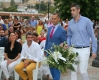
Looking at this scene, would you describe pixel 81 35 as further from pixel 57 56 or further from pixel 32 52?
pixel 32 52

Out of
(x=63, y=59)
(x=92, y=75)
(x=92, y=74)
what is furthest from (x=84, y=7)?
(x=63, y=59)

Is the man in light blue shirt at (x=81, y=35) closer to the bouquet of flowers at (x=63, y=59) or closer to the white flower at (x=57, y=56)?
the bouquet of flowers at (x=63, y=59)

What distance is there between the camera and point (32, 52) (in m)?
8.25

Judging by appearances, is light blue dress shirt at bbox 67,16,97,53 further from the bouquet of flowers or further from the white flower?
the white flower

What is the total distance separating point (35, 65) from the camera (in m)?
8.14

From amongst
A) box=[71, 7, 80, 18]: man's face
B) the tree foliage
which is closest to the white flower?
box=[71, 7, 80, 18]: man's face

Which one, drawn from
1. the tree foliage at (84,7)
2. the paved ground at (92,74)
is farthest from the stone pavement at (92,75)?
the tree foliage at (84,7)

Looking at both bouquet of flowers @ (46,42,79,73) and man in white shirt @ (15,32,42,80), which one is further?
man in white shirt @ (15,32,42,80)

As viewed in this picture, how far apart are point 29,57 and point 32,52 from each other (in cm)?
16

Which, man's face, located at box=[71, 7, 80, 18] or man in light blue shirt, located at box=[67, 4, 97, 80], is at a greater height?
man's face, located at box=[71, 7, 80, 18]

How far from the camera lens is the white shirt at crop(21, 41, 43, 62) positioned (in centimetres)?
818

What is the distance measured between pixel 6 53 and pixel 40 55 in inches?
43.6

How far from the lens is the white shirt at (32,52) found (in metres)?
8.18

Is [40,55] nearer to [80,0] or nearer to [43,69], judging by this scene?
[43,69]
